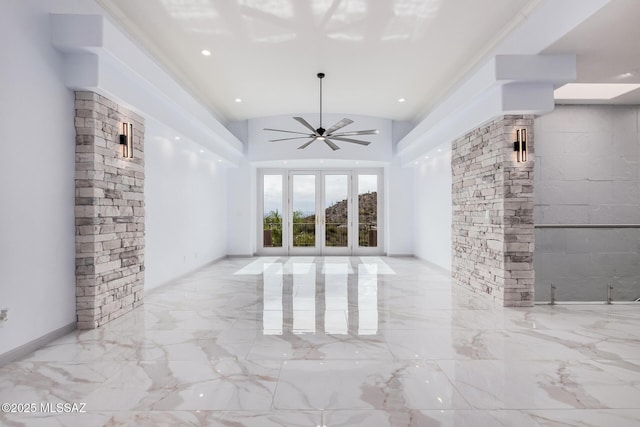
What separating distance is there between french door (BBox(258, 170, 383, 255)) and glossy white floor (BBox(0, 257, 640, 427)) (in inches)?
207

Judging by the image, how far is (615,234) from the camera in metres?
5.03

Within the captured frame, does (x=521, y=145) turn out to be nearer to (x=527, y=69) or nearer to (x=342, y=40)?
(x=527, y=69)

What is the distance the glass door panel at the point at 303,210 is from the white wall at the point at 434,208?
2.81 meters

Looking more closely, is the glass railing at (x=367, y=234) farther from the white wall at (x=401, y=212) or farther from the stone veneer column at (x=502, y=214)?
the stone veneer column at (x=502, y=214)

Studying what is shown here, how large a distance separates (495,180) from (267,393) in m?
3.92

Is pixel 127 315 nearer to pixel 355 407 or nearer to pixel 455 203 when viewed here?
pixel 355 407

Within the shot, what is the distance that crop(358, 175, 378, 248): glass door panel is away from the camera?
10031 mm

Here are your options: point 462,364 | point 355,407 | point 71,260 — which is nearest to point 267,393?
point 355,407

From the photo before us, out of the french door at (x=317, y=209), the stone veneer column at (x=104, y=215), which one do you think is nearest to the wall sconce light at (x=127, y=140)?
the stone veneer column at (x=104, y=215)

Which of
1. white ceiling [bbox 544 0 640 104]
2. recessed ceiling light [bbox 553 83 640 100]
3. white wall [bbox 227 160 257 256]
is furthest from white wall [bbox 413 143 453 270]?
white wall [bbox 227 160 257 256]

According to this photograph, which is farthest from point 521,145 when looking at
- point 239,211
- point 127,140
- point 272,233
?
point 272,233

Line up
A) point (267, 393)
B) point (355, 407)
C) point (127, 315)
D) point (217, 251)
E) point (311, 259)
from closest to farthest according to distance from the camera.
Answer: point (355, 407)
point (267, 393)
point (127, 315)
point (217, 251)
point (311, 259)

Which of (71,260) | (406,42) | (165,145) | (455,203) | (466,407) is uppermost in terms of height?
(406,42)

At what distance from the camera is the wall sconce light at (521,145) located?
14.7 ft
